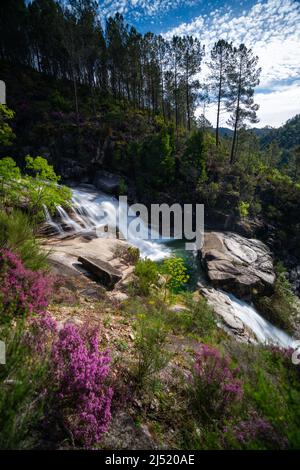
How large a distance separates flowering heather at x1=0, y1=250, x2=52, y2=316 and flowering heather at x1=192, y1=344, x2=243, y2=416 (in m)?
2.55

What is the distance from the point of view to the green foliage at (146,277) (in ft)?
26.6

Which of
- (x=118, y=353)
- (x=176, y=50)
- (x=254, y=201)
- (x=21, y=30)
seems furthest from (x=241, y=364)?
(x=21, y=30)

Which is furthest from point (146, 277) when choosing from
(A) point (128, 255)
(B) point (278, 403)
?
(B) point (278, 403)

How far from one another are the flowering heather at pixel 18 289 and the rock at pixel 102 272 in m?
4.01

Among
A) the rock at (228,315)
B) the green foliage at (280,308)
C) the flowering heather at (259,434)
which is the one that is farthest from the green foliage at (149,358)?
the green foliage at (280,308)

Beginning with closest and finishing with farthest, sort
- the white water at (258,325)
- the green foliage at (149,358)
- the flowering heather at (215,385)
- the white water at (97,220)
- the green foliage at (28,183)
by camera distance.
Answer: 1. the flowering heather at (215,385)
2. the green foliage at (149,358)
3. the green foliage at (28,183)
4. the white water at (258,325)
5. the white water at (97,220)

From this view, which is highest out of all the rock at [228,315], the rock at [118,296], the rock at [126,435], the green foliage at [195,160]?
the green foliage at [195,160]

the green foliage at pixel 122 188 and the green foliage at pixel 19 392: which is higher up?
the green foliage at pixel 122 188

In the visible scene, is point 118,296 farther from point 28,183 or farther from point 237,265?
point 237,265

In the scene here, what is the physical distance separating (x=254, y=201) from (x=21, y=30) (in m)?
47.1

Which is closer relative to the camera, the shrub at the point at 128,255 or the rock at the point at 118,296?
the rock at the point at 118,296

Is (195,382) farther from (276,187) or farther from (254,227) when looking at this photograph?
(276,187)

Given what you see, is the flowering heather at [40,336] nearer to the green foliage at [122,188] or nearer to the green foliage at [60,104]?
the green foliage at [122,188]
